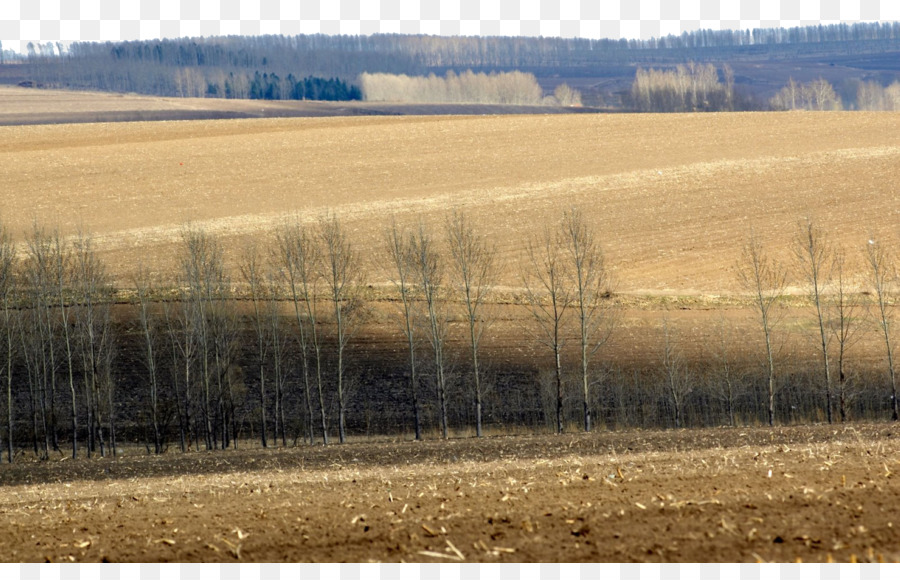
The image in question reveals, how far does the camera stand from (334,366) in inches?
1451

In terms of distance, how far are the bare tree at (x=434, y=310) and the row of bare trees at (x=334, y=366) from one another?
6.6 inches

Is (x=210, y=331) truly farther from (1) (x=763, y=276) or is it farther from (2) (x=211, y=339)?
(1) (x=763, y=276)

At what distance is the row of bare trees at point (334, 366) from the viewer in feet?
103

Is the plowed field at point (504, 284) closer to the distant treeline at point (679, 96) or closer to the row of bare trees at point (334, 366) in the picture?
the row of bare trees at point (334, 366)

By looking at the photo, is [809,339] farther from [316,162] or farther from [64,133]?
[64,133]

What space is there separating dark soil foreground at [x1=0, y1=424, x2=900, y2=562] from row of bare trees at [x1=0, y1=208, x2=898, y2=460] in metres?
12.7

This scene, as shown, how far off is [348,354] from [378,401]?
13.8 ft

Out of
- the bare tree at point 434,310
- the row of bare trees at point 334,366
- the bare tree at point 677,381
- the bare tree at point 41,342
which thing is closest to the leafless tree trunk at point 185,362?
the row of bare trees at point 334,366

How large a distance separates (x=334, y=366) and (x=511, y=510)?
26895 mm

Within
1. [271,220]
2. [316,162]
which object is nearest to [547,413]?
[271,220]

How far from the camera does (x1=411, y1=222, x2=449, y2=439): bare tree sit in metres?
30.5

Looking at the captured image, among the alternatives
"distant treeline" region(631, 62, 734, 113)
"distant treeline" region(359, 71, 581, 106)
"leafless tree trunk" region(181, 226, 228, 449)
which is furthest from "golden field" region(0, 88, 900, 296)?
"distant treeline" region(359, 71, 581, 106)

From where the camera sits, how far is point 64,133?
73.6m

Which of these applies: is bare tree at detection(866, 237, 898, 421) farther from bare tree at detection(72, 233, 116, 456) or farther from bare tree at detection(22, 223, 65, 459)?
bare tree at detection(22, 223, 65, 459)
